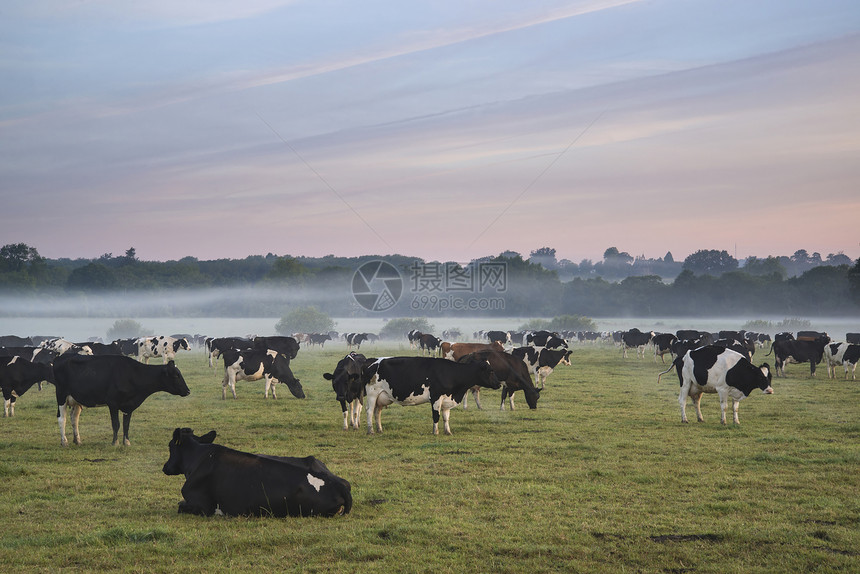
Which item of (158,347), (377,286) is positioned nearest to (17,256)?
(377,286)

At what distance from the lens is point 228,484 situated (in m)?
9.75

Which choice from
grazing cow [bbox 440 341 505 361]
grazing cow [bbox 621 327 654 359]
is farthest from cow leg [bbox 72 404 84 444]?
grazing cow [bbox 621 327 654 359]

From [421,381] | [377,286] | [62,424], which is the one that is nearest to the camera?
[62,424]

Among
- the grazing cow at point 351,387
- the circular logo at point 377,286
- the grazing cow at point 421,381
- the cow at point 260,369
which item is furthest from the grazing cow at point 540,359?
the circular logo at point 377,286

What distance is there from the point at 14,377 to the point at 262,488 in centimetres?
1563

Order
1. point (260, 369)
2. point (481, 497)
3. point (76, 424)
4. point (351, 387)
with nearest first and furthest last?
1. point (481, 497)
2. point (76, 424)
3. point (351, 387)
4. point (260, 369)

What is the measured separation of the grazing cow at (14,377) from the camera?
21.4 m

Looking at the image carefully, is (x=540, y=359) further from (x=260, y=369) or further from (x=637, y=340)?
(x=637, y=340)

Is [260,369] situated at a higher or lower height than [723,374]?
lower

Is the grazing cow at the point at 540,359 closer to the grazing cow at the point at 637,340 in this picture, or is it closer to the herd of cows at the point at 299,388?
the herd of cows at the point at 299,388

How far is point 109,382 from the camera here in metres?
15.9

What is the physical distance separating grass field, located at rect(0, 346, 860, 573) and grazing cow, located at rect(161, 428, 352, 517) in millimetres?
200

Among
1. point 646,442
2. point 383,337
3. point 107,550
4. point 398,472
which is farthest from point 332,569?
point 383,337

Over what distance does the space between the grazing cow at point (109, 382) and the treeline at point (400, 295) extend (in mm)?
106209
